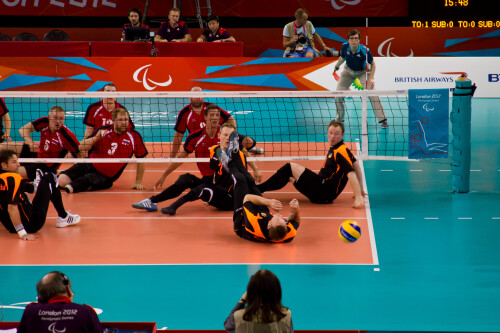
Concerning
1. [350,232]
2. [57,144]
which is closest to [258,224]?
[350,232]

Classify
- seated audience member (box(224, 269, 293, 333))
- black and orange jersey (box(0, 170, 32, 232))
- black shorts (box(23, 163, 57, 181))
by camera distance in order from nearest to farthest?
seated audience member (box(224, 269, 293, 333)) → black and orange jersey (box(0, 170, 32, 232)) → black shorts (box(23, 163, 57, 181))

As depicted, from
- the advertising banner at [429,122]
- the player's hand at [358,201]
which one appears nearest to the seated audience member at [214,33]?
the advertising banner at [429,122]

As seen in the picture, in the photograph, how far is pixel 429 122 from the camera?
11.6 m

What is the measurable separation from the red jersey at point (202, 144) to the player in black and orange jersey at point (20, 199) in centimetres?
263

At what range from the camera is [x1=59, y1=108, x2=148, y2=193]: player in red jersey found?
39.6 feet

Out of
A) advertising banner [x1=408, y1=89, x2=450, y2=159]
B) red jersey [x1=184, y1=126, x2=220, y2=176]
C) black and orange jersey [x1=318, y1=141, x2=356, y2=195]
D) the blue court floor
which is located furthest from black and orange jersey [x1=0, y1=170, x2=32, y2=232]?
advertising banner [x1=408, y1=89, x2=450, y2=159]

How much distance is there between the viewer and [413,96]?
1157cm

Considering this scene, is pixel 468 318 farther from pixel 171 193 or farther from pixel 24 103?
pixel 24 103

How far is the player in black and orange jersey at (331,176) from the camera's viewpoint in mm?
10852

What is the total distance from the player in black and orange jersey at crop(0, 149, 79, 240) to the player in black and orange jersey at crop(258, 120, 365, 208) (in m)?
3.33

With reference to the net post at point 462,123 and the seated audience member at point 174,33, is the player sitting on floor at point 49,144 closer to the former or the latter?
the net post at point 462,123

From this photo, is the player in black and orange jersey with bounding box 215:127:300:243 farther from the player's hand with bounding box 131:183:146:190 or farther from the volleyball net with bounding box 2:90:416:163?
the player's hand with bounding box 131:183:146:190

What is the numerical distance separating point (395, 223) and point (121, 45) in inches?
535

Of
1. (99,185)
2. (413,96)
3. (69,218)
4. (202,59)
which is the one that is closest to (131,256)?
(69,218)
